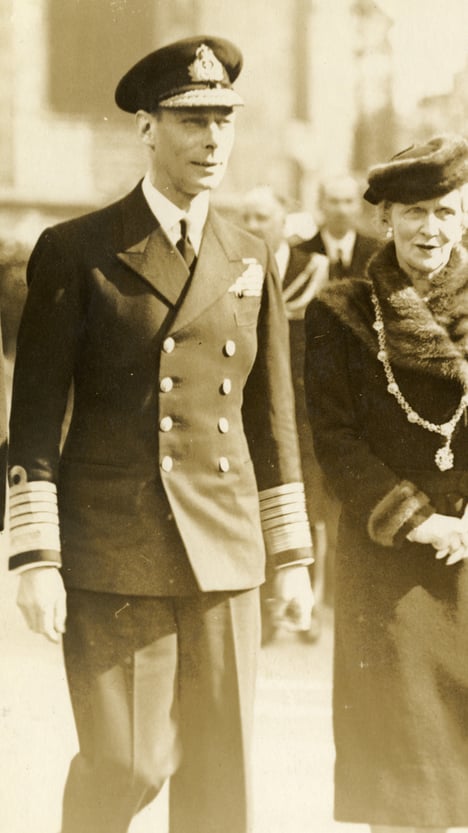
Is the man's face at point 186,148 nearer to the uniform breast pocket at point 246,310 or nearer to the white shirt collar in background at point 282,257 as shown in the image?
the uniform breast pocket at point 246,310

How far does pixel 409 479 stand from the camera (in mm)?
2410

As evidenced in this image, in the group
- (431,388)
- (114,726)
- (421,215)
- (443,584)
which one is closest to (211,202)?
(421,215)

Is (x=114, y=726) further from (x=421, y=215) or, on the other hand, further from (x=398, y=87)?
(x=398, y=87)

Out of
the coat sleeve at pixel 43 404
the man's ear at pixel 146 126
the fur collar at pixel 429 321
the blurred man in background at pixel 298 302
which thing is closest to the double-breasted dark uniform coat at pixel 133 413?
the coat sleeve at pixel 43 404

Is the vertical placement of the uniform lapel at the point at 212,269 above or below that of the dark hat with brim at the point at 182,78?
below

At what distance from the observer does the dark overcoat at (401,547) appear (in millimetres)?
2398

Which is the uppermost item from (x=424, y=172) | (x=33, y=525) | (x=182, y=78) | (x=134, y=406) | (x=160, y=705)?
(x=182, y=78)

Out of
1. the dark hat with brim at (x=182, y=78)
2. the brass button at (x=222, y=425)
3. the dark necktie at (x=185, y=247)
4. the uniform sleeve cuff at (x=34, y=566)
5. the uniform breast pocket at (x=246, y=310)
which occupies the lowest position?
the uniform sleeve cuff at (x=34, y=566)

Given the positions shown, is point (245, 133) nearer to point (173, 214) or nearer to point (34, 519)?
point (173, 214)

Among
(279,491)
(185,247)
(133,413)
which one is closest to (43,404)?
(133,413)

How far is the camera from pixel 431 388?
7.95 feet

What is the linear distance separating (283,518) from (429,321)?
20.8 inches

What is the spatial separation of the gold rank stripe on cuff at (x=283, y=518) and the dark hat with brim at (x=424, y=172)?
0.67 m

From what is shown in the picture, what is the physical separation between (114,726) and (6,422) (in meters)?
0.67
